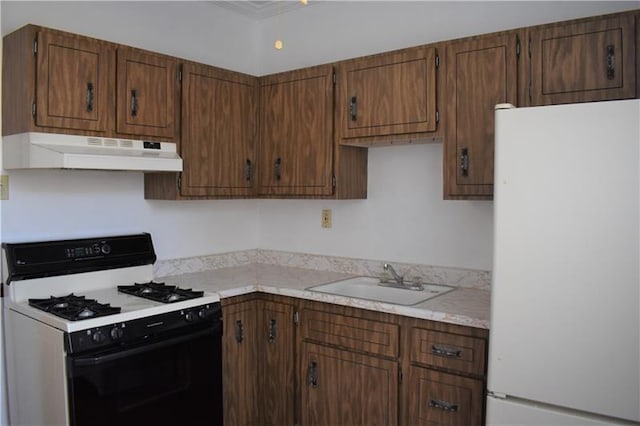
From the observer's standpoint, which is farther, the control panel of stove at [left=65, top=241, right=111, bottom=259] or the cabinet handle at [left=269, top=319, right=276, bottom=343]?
the cabinet handle at [left=269, top=319, right=276, bottom=343]

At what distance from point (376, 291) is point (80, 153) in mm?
1723

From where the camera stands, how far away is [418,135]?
8.71ft

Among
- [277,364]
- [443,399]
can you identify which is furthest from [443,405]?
[277,364]

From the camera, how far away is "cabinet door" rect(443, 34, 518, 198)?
93.3 inches

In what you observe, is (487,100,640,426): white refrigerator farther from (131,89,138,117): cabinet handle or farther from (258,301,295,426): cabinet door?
(131,89,138,117): cabinet handle

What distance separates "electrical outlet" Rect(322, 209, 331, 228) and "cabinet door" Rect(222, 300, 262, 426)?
777mm

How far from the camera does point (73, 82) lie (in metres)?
2.42

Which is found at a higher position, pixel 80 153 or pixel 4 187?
pixel 80 153

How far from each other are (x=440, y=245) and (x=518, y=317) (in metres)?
1.07

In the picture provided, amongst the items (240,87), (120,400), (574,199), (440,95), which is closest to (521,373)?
(574,199)

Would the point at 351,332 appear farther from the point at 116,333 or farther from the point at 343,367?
the point at 116,333

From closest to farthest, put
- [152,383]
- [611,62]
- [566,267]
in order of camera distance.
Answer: [566,267]
[611,62]
[152,383]

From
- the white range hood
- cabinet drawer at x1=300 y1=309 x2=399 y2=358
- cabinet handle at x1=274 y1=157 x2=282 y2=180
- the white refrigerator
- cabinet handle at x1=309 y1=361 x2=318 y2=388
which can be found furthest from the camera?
cabinet handle at x1=274 y1=157 x2=282 y2=180

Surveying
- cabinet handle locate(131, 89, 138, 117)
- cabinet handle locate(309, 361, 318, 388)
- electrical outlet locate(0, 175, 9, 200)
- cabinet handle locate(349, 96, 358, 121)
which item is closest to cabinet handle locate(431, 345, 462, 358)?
cabinet handle locate(309, 361, 318, 388)
